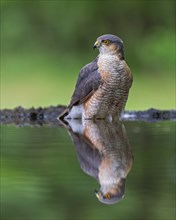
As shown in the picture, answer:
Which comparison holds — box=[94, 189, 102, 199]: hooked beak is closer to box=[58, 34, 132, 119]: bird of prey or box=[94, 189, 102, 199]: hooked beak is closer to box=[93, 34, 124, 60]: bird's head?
box=[58, 34, 132, 119]: bird of prey

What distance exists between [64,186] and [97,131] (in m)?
2.83

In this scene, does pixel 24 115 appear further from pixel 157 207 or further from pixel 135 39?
pixel 135 39

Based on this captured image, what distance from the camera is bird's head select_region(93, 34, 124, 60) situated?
304 inches

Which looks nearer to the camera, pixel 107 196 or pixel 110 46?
pixel 107 196

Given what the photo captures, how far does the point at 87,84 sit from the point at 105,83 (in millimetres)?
261

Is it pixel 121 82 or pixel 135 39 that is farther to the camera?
pixel 135 39

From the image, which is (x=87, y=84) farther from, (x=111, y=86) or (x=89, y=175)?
(x=89, y=175)

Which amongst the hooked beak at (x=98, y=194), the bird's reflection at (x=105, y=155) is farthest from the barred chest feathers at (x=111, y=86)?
the hooked beak at (x=98, y=194)

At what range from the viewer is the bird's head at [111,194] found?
119 inches

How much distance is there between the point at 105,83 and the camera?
7.59 meters

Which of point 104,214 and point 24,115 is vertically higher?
point 104,214

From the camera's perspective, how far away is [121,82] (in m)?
7.56

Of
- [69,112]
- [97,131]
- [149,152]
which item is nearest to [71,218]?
[149,152]

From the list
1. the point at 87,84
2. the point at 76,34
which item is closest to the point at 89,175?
the point at 87,84
